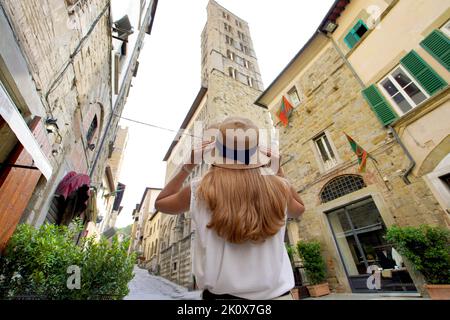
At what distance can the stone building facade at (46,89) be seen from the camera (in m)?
2.58

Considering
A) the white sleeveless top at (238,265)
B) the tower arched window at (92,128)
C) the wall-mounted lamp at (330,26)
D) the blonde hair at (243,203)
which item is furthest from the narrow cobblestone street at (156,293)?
the wall-mounted lamp at (330,26)

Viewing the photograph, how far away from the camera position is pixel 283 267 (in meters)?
1.02

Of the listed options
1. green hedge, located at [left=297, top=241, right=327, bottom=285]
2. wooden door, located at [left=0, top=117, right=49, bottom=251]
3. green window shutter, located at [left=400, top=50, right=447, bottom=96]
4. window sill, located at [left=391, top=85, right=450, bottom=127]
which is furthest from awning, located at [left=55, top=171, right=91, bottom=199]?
green window shutter, located at [left=400, top=50, right=447, bottom=96]

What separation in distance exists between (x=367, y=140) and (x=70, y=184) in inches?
352

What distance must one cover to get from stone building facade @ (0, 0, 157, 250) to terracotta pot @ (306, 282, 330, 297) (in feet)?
25.6

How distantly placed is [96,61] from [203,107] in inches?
600

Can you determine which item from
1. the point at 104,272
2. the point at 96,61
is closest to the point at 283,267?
the point at 104,272

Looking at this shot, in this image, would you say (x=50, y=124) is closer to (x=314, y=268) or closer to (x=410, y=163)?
(x=314, y=268)

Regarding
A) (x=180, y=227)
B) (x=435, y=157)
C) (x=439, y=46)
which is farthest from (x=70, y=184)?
(x=180, y=227)

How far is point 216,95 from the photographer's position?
17.6 m

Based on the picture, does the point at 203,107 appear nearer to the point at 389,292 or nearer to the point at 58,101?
the point at 58,101

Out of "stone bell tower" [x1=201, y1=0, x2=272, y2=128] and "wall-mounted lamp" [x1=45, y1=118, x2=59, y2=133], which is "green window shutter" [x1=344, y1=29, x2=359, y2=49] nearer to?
"stone bell tower" [x1=201, y1=0, x2=272, y2=128]

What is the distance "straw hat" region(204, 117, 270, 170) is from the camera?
1.03 meters
